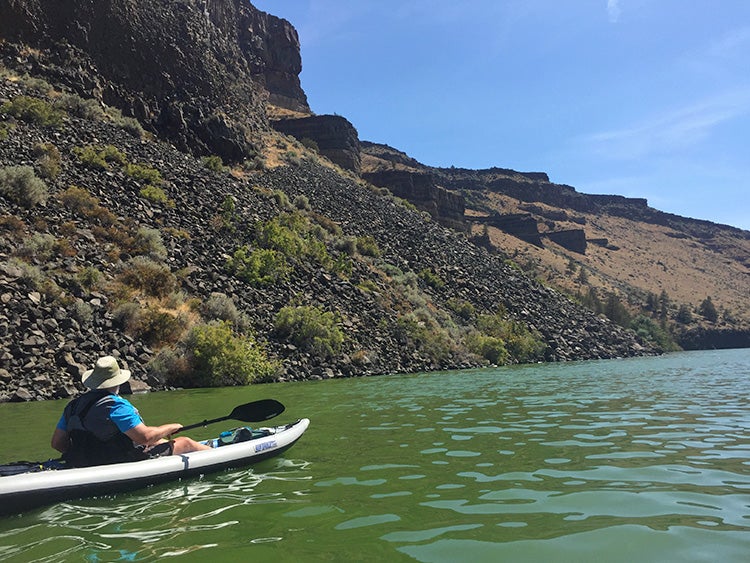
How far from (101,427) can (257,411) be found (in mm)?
3110

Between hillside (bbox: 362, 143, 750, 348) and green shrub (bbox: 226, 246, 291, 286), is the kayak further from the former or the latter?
hillside (bbox: 362, 143, 750, 348)

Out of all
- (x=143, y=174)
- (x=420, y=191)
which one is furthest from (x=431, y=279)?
(x=420, y=191)

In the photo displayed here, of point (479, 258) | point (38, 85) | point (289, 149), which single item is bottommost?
point (479, 258)

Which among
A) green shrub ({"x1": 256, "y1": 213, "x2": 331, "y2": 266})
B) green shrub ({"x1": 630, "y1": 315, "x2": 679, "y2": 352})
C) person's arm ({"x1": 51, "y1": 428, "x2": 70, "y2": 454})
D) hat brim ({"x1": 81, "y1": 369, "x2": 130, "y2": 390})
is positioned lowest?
Result: green shrub ({"x1": 630, "y1": 315, "x2": 679, "y2": 352})

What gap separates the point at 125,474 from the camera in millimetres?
6055

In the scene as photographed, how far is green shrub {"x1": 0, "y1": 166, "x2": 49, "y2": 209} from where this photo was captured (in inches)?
828

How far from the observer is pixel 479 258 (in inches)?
1966

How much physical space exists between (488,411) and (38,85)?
3511cm

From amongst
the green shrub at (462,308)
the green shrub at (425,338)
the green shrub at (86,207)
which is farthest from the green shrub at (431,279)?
the green shrub at (86,207)

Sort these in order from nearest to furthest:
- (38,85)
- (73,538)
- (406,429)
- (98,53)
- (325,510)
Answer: (73,538) < (325,510) < (406,429) < (38,85) < (98,53)

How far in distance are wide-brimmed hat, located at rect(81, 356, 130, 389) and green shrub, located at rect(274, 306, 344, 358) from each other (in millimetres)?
16981

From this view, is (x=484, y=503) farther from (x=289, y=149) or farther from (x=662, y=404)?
(x=289, y=149)

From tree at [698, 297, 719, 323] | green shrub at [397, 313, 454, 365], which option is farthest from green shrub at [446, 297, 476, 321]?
tree at [698, 297, 719, 323]

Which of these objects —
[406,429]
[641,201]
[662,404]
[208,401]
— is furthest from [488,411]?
[641,201]
